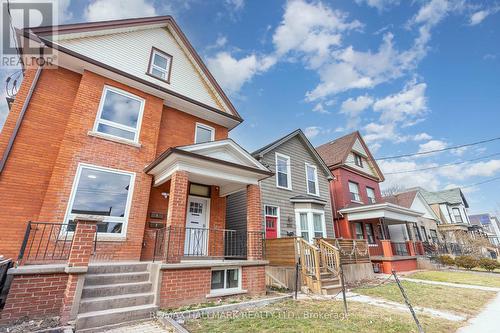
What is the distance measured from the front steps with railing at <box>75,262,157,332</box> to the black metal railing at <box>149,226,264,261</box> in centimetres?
82

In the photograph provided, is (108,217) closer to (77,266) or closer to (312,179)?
(77,266)

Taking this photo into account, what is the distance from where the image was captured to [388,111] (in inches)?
703

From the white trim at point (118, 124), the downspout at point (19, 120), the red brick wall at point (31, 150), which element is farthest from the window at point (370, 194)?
the downspout at point (19, 120)

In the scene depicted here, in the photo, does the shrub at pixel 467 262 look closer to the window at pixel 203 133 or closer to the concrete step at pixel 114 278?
the window at pixel 203 133

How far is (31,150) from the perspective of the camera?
6434mm

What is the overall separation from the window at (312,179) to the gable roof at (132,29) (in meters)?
6.93

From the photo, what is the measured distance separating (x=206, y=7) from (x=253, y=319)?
509 inches

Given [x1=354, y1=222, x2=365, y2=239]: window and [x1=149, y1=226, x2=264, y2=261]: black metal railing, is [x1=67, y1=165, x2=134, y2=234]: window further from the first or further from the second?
[x1=354, y1=222, x2=365, y2=239]: window

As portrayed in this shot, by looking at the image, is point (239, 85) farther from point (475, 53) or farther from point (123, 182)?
point (475, 53)

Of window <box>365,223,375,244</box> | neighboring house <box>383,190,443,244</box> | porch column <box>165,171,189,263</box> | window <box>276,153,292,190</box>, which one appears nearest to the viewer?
porch column <box>165,171,189,263</box>

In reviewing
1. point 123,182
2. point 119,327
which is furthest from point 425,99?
point 119,327

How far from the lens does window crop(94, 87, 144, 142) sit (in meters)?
7.81

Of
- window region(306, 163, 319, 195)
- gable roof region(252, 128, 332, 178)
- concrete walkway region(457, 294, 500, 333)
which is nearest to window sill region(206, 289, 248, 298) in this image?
concrete walkway region(457, 294, 500, 333)

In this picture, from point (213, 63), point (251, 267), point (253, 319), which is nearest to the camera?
point (253, 319)
